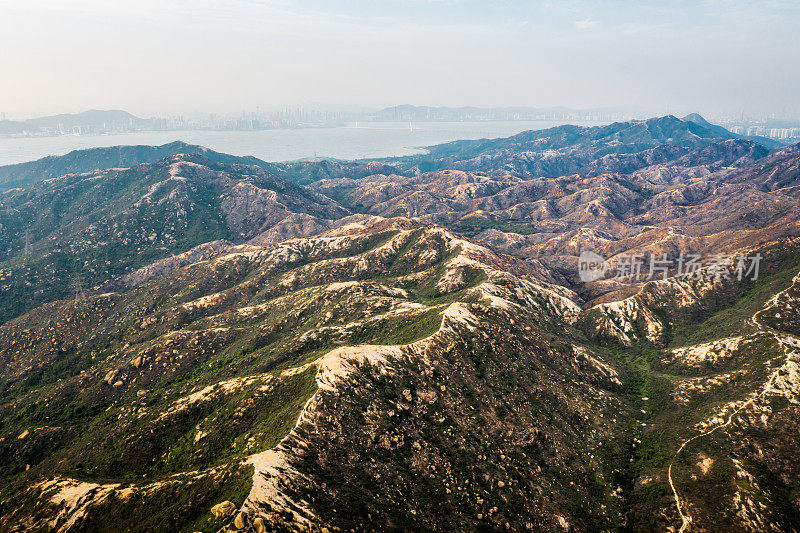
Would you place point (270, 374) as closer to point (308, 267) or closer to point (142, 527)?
point (142, 527)

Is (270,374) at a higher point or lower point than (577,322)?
higher

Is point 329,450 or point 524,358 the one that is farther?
point 524,358

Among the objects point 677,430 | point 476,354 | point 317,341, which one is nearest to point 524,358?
point 476,354

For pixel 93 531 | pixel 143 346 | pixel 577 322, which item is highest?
pixel 93 531

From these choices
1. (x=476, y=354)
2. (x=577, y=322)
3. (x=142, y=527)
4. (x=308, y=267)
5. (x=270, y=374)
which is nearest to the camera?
(x=142, y=527)

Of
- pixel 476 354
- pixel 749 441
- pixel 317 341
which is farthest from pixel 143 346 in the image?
pixel 749 441

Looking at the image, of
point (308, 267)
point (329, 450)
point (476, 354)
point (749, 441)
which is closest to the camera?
point (329, 450)

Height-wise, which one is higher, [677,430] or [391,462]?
[391,462]

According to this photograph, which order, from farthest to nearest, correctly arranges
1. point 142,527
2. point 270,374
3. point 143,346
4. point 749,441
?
1. point 143,346
2. point 270,374
3. point 749,441
4. point 142,527

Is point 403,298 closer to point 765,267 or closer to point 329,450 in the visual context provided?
point 329,450
